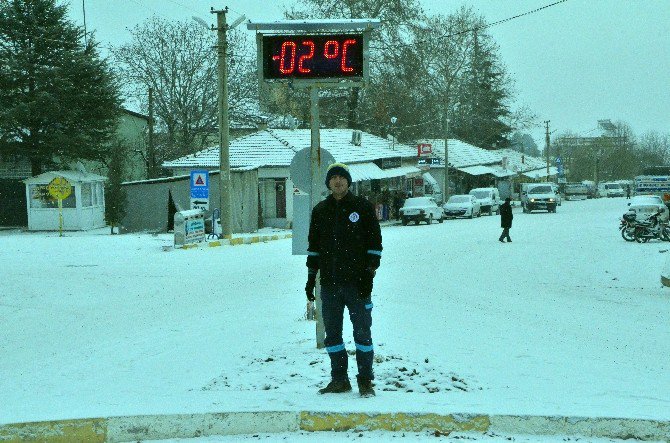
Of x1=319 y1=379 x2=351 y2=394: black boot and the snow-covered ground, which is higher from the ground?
x1=319 y1=379 x2=351 y2=394: black boot

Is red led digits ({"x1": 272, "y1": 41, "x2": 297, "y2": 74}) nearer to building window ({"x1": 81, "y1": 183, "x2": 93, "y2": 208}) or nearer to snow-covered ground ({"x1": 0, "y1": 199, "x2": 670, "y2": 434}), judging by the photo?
snow-covered ground ({"x1": 0, "y1": 199, "x2": 670, "y2": 434})

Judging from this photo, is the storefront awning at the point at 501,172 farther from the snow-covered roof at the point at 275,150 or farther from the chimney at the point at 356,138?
the chimney at the point at 356,138

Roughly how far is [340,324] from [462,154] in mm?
69657

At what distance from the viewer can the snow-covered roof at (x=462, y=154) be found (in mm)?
71375

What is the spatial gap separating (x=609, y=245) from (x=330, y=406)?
23.3 metres

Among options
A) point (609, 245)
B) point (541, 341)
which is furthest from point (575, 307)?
point (609, 245)

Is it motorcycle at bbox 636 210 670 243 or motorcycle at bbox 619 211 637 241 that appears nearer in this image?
motorcycle at bbox 636 210 670 243

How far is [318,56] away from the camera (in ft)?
26.7

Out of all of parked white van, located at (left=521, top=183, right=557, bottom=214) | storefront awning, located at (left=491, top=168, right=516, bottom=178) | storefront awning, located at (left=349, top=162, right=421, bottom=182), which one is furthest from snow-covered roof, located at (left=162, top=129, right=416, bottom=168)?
storefront awning, located at (left=491, top=168, right=516, bottom=178)

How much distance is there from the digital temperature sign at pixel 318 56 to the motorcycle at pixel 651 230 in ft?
74.8

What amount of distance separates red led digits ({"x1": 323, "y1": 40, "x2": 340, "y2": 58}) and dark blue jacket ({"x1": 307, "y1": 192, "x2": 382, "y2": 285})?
85.6 inches

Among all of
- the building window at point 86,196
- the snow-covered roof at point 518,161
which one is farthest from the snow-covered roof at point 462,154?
the building window at point 86,196

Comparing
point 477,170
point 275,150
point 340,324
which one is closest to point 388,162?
point 275,150

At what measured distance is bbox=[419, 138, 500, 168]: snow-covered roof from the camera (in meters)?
71.4
